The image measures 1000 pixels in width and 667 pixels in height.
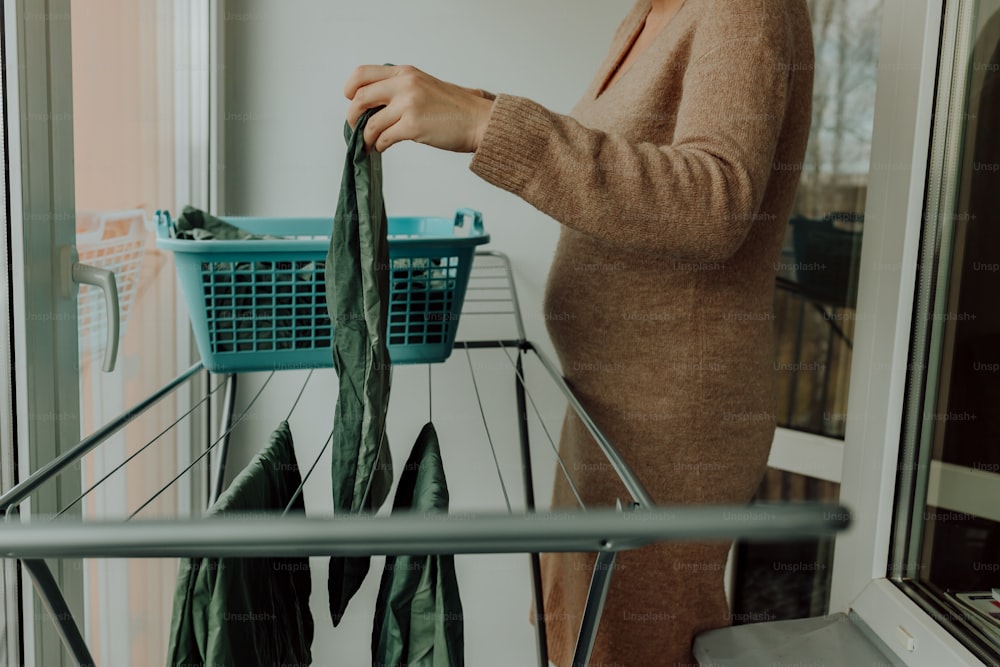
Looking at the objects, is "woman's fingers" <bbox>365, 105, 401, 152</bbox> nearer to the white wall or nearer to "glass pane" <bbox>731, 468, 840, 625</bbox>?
the white wall

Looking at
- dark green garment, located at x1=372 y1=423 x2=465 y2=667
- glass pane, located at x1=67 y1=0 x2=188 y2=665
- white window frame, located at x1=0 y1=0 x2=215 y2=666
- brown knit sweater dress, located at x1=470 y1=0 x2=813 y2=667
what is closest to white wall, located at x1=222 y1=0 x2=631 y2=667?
glass pane, located at x1=67 y1=0 x2=188 y2=665

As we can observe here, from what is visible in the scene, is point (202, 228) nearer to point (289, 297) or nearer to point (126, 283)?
point (289, 297)

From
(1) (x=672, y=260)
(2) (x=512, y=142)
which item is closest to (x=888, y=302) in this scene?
(1) (x=672, y=260)

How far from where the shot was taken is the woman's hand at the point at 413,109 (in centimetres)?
74

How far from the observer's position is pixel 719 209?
0.82 m

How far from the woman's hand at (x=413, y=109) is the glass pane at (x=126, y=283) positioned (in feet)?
1.53

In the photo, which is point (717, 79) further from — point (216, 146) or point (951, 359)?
point (216, 146)

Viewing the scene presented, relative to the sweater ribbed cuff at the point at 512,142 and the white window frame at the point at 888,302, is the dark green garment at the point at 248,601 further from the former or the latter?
the white window frame at the point at 888,302

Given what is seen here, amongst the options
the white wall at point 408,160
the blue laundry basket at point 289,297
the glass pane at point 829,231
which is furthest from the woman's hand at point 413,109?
the glass pane at point 829,231

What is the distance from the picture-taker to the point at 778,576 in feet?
6.61

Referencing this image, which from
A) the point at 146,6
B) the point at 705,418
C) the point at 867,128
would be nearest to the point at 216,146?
the point at 146,6

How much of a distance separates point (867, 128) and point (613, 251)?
Answer: 996 millimetres

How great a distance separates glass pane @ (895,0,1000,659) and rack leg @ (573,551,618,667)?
670 mm

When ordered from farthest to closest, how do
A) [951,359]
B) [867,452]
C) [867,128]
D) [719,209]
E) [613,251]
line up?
[867,128] → [867,452] → [951,359] → [613,251] → [719,209]
